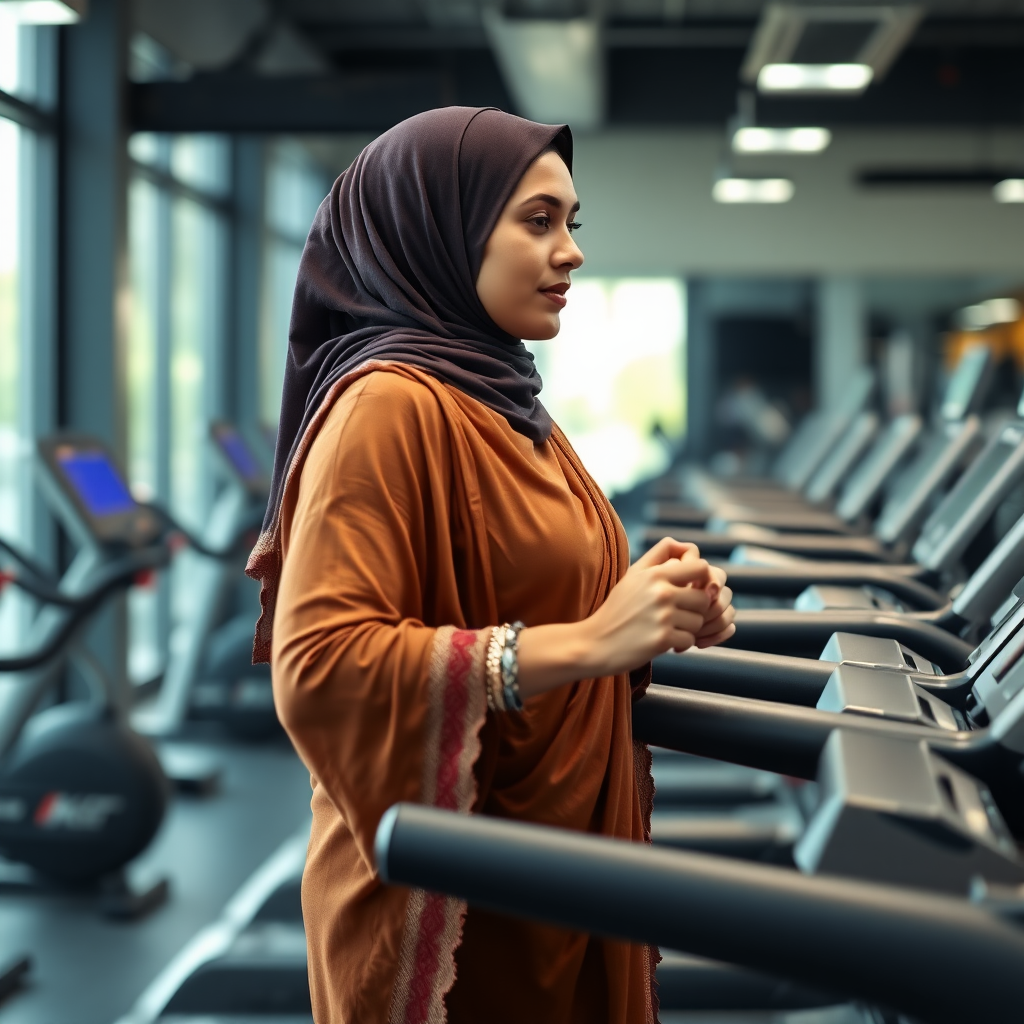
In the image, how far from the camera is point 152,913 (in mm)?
3363

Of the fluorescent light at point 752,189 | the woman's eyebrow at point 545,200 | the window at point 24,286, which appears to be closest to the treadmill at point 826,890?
the woman's eyebrow at point 545,200

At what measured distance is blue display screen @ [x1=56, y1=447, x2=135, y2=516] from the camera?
3.59m

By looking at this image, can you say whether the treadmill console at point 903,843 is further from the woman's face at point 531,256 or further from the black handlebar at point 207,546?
the black handlebar at point 207,546

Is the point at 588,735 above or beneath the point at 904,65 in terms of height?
beneath

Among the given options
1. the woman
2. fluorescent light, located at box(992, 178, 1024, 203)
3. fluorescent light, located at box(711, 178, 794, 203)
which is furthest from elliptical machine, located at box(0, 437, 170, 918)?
fluorescent light, located at box(992, 178, 1024, 203)

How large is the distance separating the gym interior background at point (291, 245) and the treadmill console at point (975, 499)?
90cm

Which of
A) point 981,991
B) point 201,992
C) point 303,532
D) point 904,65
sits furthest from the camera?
point 904,65

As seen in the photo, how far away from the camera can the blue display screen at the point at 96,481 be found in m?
3.59

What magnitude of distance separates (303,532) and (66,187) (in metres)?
4.34

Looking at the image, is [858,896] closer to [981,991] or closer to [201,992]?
[981,991]

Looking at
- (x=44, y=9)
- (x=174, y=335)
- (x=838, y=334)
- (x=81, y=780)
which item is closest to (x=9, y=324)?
(x=174, y=335)

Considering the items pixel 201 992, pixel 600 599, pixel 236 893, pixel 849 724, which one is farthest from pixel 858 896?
pixel 236 893

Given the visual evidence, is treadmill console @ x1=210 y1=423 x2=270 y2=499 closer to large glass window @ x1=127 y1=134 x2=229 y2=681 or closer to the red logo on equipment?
large glass window @ x1=127 y1=134 x2=229 y2=681

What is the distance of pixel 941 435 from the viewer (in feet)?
12.5
